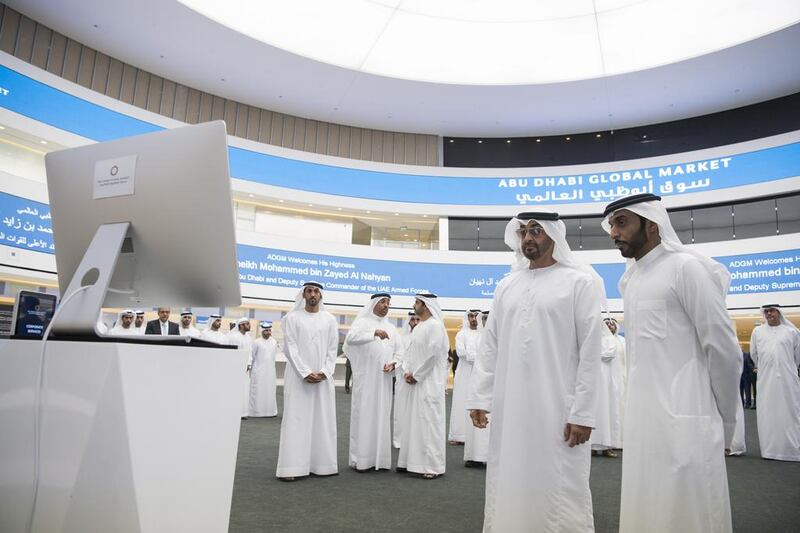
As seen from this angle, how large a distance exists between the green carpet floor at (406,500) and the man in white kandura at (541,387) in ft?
2.98

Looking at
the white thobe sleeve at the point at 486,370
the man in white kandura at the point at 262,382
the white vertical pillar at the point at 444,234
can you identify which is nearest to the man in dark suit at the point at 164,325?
the man in white kandura at the point at 262,382

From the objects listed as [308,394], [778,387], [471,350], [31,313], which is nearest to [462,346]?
[471,350]

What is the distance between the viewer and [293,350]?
439cm

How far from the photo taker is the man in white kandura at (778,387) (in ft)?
18.6

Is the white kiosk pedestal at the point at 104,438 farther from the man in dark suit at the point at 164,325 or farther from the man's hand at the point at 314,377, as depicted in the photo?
the man in dark suit at the point at 164,325

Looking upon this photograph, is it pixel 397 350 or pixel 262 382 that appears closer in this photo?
pixel 397 350

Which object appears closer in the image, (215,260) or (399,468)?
(215,260)

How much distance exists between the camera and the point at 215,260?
4.83ft

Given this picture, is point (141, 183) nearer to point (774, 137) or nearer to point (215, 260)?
point (215, 260)

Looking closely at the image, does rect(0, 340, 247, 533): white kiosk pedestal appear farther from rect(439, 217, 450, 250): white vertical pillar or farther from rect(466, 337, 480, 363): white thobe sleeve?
rect(439, 217, 450, 250): white vertical pillar

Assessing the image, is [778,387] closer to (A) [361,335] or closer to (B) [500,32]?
(A) [361,335]

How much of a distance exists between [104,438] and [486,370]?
1777mm

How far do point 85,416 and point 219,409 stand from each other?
14.3 inches

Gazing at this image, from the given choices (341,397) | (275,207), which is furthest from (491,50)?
(341,397)
